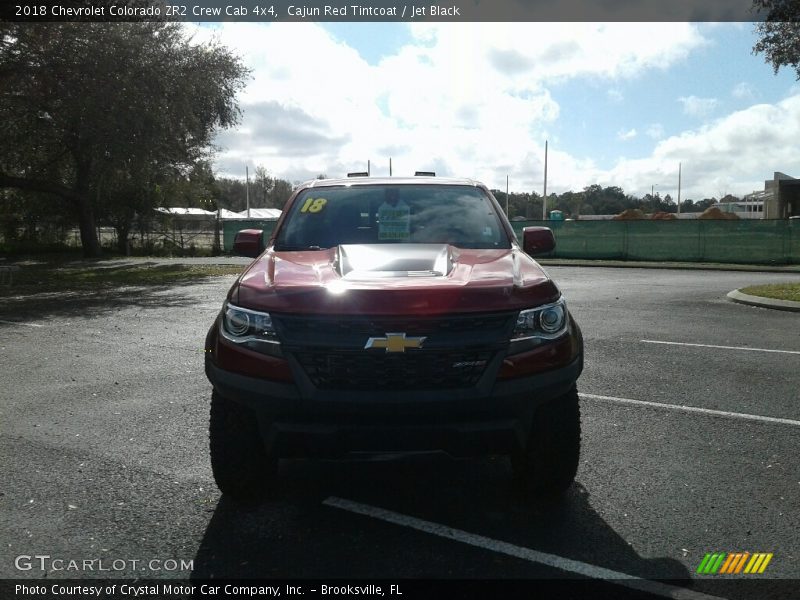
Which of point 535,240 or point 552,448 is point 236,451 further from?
point 535,240

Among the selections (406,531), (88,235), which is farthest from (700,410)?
(88,235)

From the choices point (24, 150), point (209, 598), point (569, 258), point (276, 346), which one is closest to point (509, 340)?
point (276, 346)

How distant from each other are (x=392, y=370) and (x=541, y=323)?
2.60 ft

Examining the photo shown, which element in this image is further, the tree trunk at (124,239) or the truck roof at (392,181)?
the tree trunk at (124,239)

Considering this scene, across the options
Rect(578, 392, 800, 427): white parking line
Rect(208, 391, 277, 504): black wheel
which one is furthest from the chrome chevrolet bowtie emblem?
Rect(578, 392, 800, 427): white parking line

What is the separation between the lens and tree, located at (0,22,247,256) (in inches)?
763

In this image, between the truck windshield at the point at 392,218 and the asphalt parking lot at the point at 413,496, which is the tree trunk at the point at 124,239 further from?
the truck windshield at the point at 392,218

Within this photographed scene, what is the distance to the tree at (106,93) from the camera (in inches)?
763

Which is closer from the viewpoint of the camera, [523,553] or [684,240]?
[523,553]

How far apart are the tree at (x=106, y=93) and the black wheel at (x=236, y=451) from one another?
18.3m

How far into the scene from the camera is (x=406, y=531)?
3.65 meters

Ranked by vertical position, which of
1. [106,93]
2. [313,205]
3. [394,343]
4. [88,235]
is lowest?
[394,343]

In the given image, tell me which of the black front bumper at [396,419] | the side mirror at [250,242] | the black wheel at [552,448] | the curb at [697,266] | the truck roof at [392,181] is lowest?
the curb at [697,266]

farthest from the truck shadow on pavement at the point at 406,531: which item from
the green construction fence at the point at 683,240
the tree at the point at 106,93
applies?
the green construction fence at the point at 683,240
